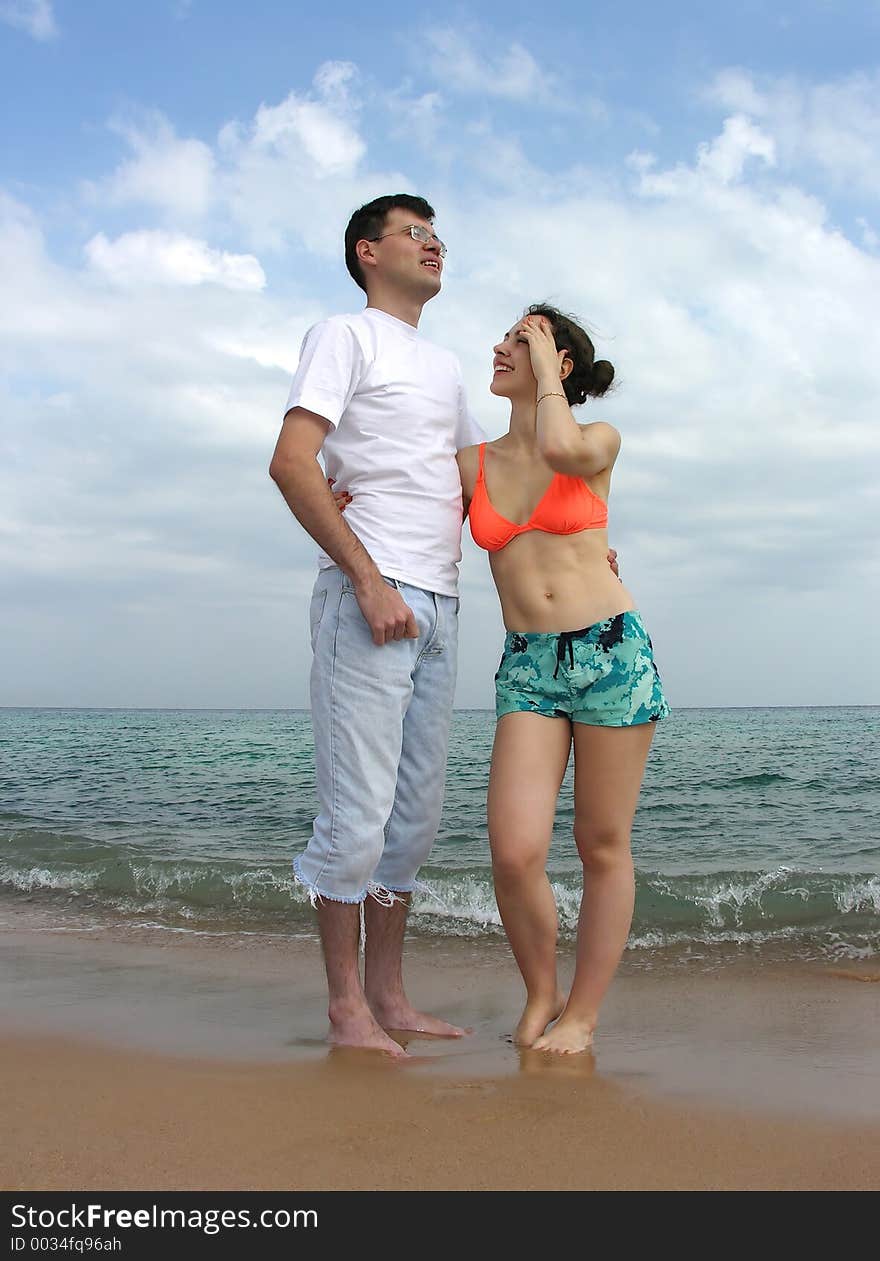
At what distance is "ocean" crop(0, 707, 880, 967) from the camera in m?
5.58

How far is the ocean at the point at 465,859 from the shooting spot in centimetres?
558

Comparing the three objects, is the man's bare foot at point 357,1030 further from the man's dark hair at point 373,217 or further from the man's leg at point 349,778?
the man's dark hair at point 373,217

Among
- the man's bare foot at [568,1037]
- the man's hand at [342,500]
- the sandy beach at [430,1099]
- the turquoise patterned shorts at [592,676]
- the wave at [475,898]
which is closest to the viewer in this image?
the sandy beach at [430,1099]

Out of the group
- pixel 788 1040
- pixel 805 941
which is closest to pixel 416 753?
pixel 788 1040

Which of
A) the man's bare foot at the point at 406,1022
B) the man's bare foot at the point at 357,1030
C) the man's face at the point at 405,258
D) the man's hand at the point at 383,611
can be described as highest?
the man's face at the point at 405,258

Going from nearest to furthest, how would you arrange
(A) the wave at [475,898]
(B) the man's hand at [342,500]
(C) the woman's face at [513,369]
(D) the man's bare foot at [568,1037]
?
1. (D) the man's bare foot at [568,1037]
2. (B) the man's hand at [342,500]
3. (C) the woman's face at [513,369]
4. (A) the wave at [475,898]

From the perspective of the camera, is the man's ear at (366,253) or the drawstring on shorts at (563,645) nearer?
the drawstring on shorts at (563,645)

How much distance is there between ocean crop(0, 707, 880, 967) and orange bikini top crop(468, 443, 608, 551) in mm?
2222

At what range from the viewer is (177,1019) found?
3412 mm

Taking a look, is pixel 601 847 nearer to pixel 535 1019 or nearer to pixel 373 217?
pixel 535 1019

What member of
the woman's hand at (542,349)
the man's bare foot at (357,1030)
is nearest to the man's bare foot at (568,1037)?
the man's bare foot at (357,1030)

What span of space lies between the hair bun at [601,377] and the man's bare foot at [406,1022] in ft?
6.93

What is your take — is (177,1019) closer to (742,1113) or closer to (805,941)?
(742,1113)

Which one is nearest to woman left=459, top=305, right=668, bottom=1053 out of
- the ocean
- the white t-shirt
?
the white t-shirt
